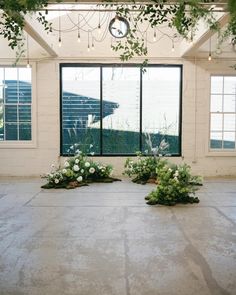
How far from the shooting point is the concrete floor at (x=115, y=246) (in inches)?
109

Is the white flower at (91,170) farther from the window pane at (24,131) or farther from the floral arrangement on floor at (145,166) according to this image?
the window pane at (24,131)

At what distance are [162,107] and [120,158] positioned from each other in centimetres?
158

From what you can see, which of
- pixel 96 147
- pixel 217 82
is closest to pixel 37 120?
pixel 96 147

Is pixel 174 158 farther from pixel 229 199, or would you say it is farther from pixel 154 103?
pixel 229 199

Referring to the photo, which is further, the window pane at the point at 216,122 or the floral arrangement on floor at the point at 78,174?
the window pane at the point at 216,122

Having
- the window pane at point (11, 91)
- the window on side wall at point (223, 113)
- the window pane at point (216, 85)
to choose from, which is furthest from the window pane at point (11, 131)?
the window pane at point (216, 85)

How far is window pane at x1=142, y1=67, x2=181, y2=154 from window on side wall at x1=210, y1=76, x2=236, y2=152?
0.85 m

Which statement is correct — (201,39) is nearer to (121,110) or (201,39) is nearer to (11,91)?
(121,110)

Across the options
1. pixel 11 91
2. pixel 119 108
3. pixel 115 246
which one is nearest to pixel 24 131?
pixel 11 91

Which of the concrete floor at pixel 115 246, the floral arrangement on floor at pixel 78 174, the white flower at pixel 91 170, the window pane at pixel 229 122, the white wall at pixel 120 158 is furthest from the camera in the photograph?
the window pane at pixel 229 122

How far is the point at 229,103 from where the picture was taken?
896 centimetres

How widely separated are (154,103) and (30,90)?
2.94 m

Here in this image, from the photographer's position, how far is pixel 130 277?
9.52ft

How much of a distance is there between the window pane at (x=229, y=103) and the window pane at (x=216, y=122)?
0.24 metres
